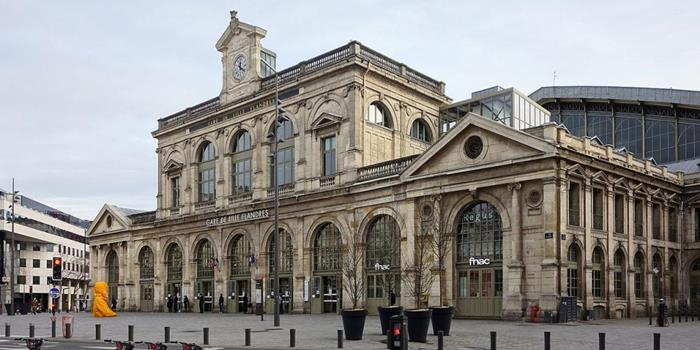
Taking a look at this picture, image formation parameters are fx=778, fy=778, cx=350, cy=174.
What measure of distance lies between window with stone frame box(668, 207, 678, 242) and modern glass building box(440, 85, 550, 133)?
9628 mm

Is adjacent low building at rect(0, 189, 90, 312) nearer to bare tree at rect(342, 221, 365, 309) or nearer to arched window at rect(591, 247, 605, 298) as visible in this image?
bare tree at rect(342, 221, 365, 309)

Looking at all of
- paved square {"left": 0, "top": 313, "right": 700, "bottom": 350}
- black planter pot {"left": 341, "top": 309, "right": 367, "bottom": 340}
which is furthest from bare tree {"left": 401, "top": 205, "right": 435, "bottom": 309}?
black planter pot {"left": 341, "top": 309, "right": 367, "bottom": 340}

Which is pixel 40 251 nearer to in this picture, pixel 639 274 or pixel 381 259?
pixel 381 259

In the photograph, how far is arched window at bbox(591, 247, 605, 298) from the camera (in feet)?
127

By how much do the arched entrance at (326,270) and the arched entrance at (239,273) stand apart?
6.91 meters

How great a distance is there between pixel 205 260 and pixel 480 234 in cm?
2668

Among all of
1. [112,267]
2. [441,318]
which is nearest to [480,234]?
[441,318]

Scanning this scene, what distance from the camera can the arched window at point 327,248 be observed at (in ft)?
157

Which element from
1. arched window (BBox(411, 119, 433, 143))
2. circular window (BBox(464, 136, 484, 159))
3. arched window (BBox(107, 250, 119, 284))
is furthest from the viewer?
arched window (BBox(107, 250, 119, 284))

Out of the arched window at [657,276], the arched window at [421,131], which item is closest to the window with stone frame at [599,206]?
the arched window at [657,276]

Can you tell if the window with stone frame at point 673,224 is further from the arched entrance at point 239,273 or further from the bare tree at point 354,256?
A: the arched entrance at point 239,273

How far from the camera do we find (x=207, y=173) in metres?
60.4

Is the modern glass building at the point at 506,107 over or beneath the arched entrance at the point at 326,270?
over

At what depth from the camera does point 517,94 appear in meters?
47.8
